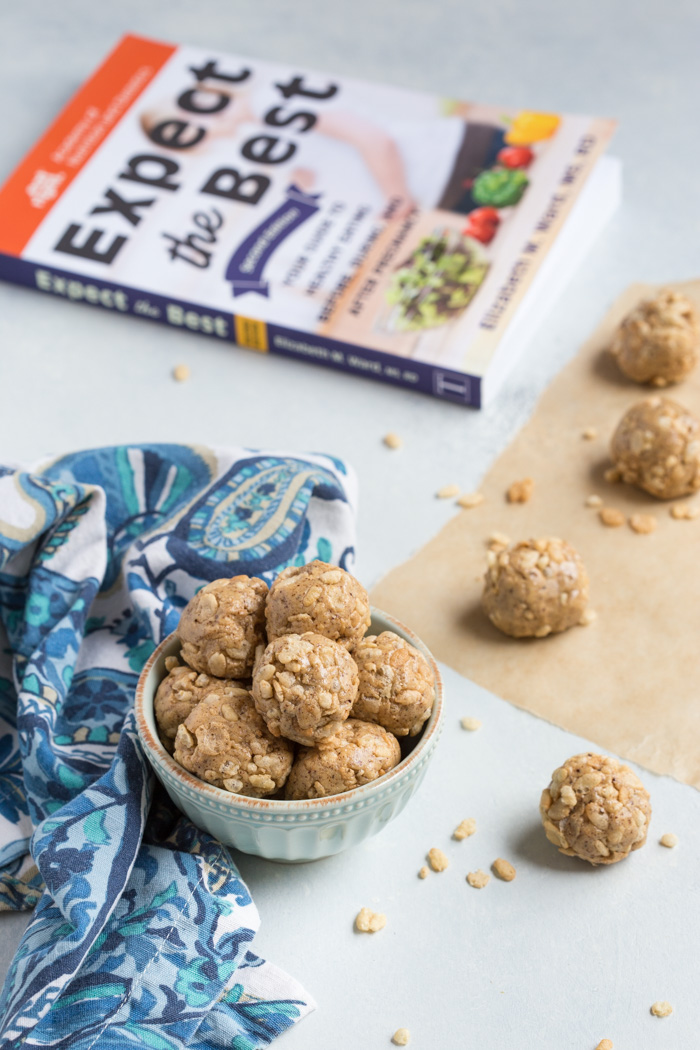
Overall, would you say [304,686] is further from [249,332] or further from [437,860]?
[249,332]

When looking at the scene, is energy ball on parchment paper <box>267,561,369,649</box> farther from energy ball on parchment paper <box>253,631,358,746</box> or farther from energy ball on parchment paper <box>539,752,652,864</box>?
energy ball on parchment paper <box>539,752,652,864</box>

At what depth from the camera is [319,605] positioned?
1090 mm

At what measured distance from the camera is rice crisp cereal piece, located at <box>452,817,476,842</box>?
1.25 metres

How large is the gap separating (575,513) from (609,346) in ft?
1.18

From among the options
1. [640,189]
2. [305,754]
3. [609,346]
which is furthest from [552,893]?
[640,189]

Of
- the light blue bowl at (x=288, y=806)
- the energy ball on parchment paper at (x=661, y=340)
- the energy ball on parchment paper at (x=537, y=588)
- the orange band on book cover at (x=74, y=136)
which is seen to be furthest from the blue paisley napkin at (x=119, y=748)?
the orange band on book cover at (x=74, y=136)

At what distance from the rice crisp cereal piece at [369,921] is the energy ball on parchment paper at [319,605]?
0.91 ft

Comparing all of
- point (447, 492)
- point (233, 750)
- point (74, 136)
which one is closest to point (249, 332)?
point (447, 492)

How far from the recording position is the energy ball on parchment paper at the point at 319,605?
42.9 inches

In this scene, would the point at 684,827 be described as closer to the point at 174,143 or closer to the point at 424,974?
the point at 424,974

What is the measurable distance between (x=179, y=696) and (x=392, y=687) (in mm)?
199

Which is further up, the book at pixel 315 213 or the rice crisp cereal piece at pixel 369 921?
the book at pixel 315 213

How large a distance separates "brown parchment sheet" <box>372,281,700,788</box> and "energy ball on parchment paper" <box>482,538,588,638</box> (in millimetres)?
39

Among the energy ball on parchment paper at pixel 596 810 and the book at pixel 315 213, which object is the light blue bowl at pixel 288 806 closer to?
the energy ball on parchment paper at pixel 596 810
